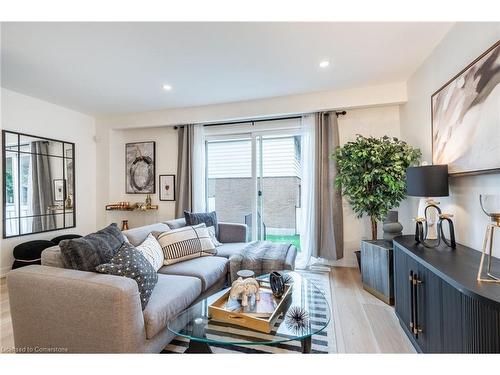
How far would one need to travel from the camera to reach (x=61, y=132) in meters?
4.01

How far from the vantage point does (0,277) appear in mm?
3223

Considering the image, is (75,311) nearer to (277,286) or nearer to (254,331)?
(254,331)

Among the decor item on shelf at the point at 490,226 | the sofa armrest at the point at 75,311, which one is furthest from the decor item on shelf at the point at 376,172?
the sofa armrest at the point at 75,311

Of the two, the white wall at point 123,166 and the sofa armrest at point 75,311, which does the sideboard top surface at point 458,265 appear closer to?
the sofa armrest at point 75,311

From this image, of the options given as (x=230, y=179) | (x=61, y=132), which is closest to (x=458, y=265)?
(x=230, y=179)

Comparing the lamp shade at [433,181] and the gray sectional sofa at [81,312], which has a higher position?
the lamp shade at [433,181]

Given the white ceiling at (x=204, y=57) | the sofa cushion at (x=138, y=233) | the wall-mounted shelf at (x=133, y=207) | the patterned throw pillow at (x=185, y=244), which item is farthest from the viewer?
the wall-mounted shelf at (x=133, y=207)

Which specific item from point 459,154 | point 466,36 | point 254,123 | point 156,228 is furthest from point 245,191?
point 466,36

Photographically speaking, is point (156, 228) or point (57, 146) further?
point (57, 146)

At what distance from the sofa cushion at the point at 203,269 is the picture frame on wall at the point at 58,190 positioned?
109 inches

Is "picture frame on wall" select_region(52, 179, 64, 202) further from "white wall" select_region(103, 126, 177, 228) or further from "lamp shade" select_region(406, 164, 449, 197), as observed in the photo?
"lamp shade" select_region(406, 164, 449, 197)

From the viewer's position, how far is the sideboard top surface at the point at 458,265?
110cm
